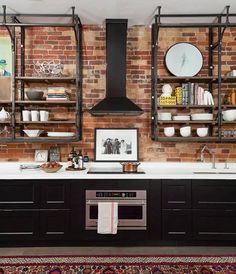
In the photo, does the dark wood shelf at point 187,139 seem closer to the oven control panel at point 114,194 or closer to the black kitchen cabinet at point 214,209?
the black kitchen cabinet at point 214,209

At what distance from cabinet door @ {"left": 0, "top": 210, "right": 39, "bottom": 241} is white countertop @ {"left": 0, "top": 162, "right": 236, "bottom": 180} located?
43 cm

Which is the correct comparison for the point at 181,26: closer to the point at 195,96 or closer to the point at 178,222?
the point at 195,96

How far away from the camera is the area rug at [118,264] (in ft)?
9.12

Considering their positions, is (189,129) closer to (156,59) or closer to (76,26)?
(156,59)

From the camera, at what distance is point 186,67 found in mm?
3830

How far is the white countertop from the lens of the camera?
3.21 m

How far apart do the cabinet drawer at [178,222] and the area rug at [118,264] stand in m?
0.26

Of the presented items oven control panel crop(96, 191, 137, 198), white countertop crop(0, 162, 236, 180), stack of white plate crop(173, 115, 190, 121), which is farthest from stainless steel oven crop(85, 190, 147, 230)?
stack of white plate crop(173, 115, 190, 121)

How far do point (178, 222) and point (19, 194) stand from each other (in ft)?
6.19

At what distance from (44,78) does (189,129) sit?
2044mm

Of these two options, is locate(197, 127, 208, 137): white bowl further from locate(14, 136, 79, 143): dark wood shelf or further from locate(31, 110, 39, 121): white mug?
locate(31, 110, 39, 121): white mug

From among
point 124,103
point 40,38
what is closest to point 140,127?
point 124,103

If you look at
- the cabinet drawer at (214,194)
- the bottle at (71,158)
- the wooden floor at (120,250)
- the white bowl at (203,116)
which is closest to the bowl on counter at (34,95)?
the bottle at (71,158)

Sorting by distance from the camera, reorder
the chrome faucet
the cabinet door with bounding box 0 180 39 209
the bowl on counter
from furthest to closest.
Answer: the chrome faucet, the bowl on counter, the cabinet door with bounding box 0 180 39 209
